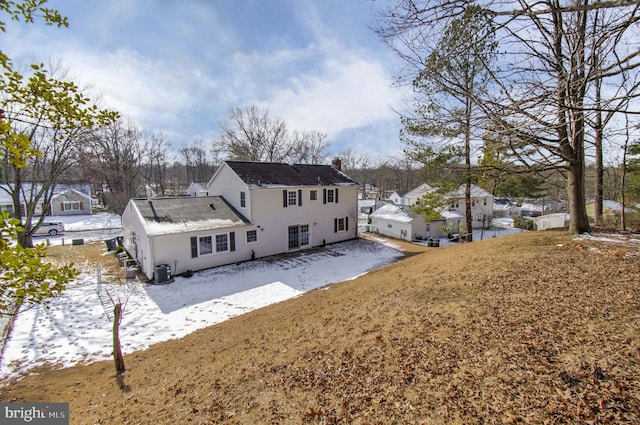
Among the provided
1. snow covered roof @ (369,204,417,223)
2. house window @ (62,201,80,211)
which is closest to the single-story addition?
snow covered roof @ (369,204,417,223)

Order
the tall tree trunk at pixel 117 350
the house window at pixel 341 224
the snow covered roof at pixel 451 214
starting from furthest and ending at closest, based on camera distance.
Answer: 1. the snow covered roof at pixel 451 214
2. the house window at pixel 341 224
3. the tall tree trunk at pixel 117 350

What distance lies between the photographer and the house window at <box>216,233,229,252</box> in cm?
1608

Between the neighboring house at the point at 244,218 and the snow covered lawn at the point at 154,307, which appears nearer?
the snow covered lawn at the point at 154,307

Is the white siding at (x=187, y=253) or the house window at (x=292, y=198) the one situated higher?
the house window at (x=292, y=198)

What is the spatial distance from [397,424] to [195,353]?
568 centimetres

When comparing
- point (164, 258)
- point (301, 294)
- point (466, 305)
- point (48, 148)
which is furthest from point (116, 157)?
point (466, 305)

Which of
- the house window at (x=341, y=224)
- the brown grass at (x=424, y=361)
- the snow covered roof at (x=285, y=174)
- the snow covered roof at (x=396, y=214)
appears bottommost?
the brown grass at (x=424, y=361)

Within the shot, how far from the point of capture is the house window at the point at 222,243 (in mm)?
16081

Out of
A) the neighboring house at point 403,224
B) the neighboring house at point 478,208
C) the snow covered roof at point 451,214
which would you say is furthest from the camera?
the neighboring house at point 478,208

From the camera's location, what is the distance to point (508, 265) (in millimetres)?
7855

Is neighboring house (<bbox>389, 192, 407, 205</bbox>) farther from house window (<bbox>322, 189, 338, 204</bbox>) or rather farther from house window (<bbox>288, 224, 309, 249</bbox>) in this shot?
house window (<bbox>288, 224, 309, 249</bbox>)

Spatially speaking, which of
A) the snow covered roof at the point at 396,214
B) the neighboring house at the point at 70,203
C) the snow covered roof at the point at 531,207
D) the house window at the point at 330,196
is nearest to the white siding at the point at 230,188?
the house window at the point at 330,196

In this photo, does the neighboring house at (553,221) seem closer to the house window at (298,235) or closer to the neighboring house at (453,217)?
the neighboring house at (453,217)

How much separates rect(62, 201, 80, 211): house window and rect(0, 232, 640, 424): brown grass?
43075mm
